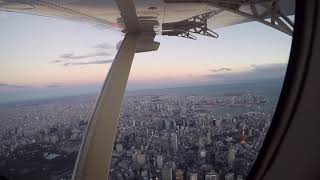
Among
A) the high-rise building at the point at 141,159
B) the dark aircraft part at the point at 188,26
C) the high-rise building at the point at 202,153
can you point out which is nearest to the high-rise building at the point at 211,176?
the high-rise building at the point at 202,153

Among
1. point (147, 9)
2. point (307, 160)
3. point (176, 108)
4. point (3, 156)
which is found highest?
point (147, 9)

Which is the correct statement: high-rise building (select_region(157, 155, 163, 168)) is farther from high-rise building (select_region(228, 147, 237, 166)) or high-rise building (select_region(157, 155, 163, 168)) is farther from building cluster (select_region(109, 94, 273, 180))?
high-rise building (select_region(228, 147, 237, 166))

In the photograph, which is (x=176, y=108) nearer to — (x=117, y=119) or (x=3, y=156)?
(x=3, y=156)

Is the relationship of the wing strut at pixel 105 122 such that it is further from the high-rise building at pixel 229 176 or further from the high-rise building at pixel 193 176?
the high-rise building at pixel 229 176

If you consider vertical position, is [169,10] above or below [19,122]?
above

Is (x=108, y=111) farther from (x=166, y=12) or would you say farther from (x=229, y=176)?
(x=229, y=176)

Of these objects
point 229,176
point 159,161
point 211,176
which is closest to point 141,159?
point 159,161

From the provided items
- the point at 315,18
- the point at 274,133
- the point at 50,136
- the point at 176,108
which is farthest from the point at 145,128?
the point at 315,18

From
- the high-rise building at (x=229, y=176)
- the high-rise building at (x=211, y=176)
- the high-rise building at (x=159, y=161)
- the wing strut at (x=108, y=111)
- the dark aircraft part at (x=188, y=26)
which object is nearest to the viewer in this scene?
the high-rise building at (x=229, y=176)
